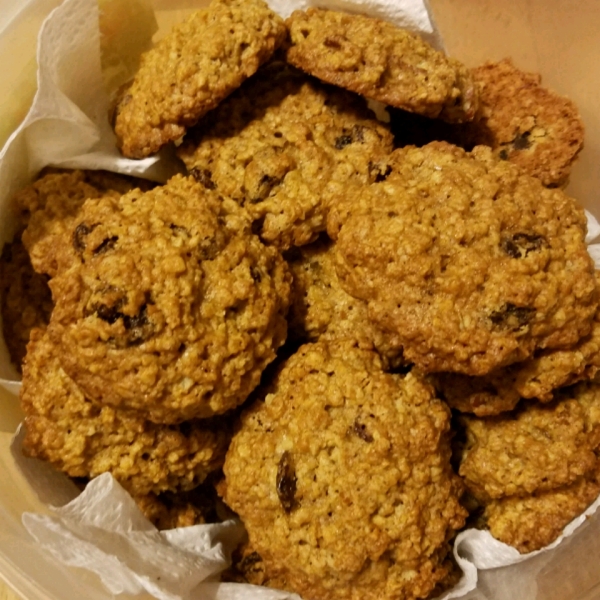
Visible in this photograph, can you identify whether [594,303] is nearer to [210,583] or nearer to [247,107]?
[247,107]

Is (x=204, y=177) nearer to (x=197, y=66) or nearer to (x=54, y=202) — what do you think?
(x=197, y=66)

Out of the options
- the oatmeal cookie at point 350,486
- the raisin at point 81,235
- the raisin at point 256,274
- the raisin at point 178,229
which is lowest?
the oatmeal cookie at point 350,486

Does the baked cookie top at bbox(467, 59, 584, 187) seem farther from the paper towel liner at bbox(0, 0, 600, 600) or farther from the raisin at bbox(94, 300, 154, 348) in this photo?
the raisin at bbox(94, 300, 154, 348)

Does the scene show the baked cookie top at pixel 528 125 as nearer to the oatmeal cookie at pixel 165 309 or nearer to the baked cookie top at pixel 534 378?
the baked cookie top at pixel 534 378

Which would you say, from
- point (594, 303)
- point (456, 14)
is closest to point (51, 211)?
point (594, 303)

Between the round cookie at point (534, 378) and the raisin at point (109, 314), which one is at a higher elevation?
the raisin at point (109, 314)

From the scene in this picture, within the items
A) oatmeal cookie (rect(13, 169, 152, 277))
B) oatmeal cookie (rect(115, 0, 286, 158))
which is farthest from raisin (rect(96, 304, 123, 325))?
oatmeal cookie (rect(115, 0, 286, 158))

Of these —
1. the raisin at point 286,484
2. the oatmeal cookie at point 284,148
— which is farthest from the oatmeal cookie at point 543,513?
the oatmeal cookie at point 284,148
